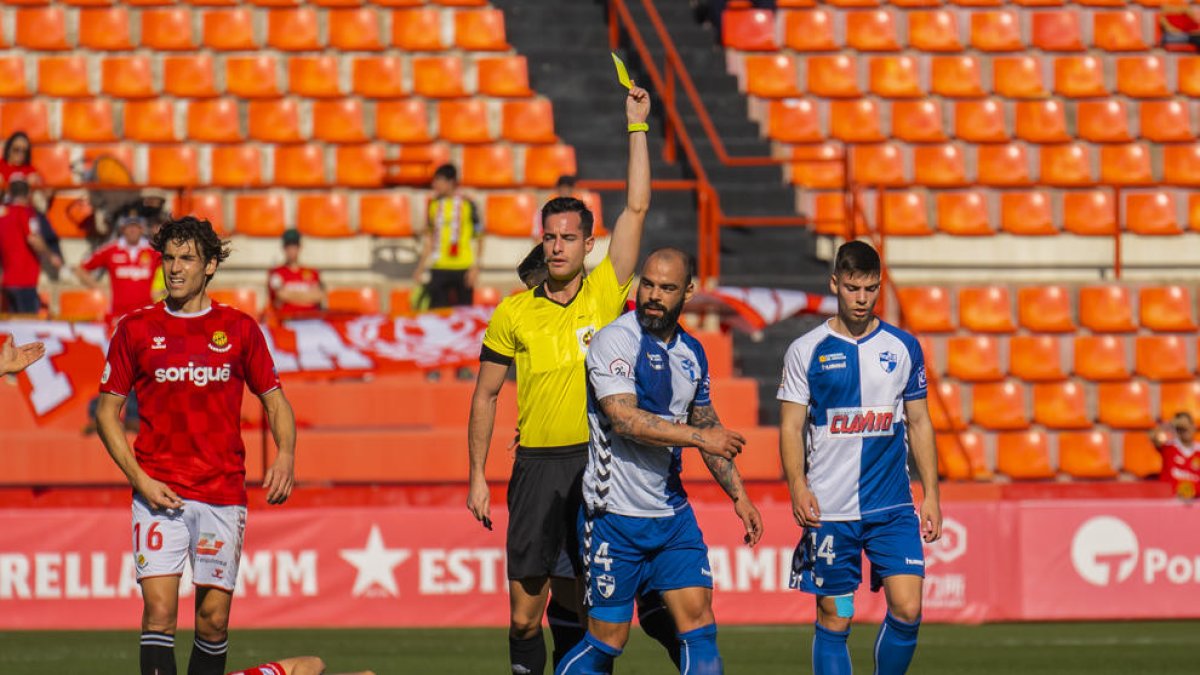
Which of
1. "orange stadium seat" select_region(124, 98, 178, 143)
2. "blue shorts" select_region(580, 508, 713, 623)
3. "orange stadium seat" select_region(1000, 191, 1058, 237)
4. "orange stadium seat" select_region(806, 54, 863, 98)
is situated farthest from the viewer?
"orange stadium seat" select_region(806, 54, 863, 98)

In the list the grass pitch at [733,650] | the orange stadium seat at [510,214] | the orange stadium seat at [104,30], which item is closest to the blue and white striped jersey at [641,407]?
the grass pitch at [733,650]

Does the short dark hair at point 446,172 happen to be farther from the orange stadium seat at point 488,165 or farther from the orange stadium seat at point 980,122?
the orange stadium seat at point 980,122

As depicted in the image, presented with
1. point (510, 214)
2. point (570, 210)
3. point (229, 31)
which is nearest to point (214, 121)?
point (229, 31)

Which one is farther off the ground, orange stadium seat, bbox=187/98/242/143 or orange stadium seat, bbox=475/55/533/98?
orange stadium seat, bbox=475/55/533/98

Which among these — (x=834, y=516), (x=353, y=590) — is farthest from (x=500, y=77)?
(x=834, y=516)

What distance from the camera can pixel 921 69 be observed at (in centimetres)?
2150

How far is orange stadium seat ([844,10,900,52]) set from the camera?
21.6m

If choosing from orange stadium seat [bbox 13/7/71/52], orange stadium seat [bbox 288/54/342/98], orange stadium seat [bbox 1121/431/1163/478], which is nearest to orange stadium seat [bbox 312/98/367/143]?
orange stadium seat [bbox 288/54/342/98]

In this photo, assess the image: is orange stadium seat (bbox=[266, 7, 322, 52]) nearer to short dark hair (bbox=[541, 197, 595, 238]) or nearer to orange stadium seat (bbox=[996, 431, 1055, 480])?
orange stadium seat (bbox=[996, 431, 1055, 480])

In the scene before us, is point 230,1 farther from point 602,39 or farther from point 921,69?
point 921,69

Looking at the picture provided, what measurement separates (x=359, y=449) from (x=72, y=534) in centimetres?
295

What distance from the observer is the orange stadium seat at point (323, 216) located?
18.7 m

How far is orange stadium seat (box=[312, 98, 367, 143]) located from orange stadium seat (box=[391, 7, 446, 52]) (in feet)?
3.89

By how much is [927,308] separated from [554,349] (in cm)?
1098
